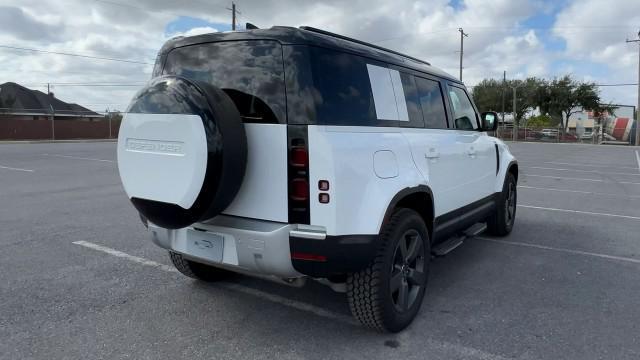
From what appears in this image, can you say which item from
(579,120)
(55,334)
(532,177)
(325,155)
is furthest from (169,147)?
(579,120)

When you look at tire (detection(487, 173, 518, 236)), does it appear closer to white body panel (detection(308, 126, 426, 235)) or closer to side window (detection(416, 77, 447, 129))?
side window (detection(416, 77, 447, 129))

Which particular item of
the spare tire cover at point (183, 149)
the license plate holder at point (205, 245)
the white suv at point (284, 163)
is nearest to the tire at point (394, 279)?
the white suv at point (284, 163)

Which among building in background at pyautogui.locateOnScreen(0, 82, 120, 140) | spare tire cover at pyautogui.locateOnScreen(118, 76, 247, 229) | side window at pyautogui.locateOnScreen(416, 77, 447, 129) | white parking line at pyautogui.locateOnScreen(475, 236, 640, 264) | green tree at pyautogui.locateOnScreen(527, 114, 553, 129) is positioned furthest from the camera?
green tree at pyautogui.locateOnScreen(527, 114, 553, 129)

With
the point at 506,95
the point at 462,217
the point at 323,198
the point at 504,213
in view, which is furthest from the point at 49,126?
the point at 506,95

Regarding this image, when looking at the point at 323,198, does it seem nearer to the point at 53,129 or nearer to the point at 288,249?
the point at 288,249

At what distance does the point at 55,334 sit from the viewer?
3.20 metres

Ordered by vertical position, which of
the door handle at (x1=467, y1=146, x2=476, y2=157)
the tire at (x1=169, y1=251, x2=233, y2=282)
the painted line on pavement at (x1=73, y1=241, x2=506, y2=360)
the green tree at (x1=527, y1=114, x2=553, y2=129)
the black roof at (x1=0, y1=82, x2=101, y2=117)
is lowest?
the painted line on pavement at (x1=73, y1=241, x2=506, y2=360)

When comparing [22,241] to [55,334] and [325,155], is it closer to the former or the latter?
[55,334]

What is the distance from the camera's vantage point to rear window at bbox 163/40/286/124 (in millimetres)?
2924

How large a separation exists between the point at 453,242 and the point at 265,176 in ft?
7.22

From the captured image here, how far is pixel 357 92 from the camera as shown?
10.3 ft

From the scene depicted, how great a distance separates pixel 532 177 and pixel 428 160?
10.8 m

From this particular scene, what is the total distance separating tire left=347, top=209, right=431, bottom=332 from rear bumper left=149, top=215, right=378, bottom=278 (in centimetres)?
16

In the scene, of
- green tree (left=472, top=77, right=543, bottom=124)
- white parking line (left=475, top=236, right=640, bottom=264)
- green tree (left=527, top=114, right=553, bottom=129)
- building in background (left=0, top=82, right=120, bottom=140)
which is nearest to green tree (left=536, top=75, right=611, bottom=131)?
green tree (left=472, top=77, right=543, bottom=124)
